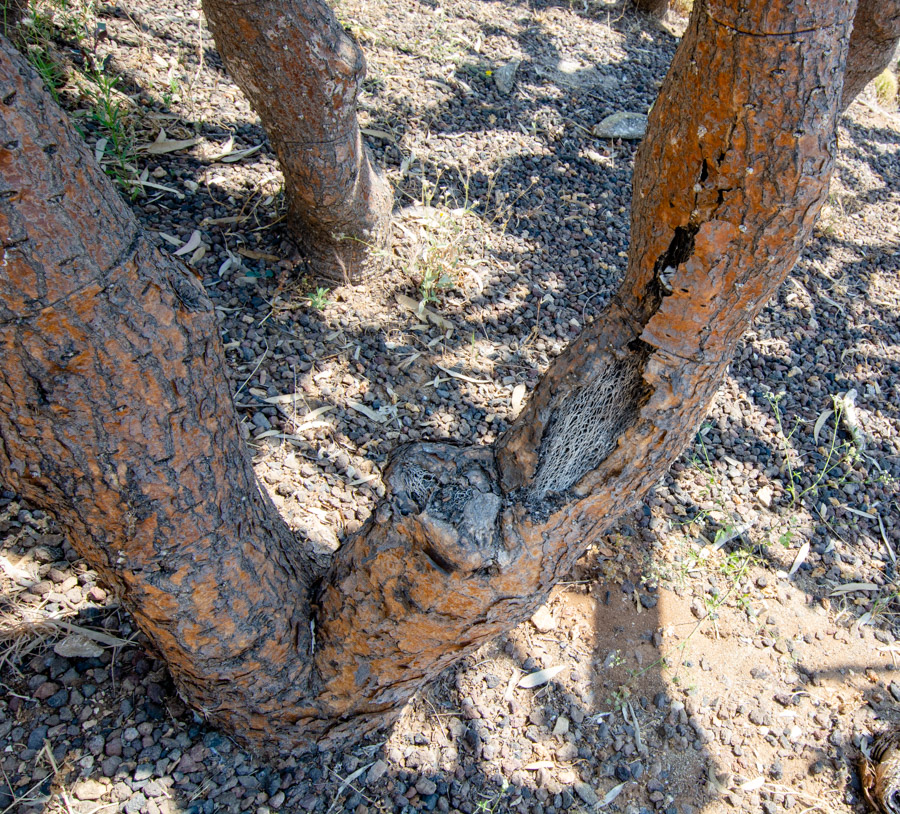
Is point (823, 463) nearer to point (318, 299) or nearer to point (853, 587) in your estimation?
point (853, 587)

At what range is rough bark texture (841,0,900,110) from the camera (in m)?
2.68

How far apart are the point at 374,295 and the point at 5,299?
7.45 ft

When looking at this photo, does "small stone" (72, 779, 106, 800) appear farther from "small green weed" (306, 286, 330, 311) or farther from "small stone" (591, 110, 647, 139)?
"small stone" (591, 110, 647, 139)

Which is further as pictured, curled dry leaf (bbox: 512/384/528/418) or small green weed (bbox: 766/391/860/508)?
small green weed (bbox: 766/391/860/508)

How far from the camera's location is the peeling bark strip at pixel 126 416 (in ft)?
3.52

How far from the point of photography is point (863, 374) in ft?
12.5

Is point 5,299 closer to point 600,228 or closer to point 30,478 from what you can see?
point 30,478

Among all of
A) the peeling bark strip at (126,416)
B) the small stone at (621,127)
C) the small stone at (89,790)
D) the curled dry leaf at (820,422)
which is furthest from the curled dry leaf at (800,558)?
the small stone at (621,127)

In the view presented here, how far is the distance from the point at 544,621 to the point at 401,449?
48.9 inches

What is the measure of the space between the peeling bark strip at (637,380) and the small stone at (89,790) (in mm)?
675

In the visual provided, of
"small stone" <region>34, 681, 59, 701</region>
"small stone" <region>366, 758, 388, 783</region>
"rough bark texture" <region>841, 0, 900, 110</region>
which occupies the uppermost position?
"rough bark texture" <region>841, 0, 900, 110</region>

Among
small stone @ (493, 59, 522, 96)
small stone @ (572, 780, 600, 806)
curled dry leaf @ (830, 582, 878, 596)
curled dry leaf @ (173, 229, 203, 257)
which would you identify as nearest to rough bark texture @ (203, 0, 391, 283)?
curled dry leaf @ (173, 229, 203, 257)

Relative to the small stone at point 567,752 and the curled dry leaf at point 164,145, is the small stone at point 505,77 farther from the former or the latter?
the small stone at point 567,752

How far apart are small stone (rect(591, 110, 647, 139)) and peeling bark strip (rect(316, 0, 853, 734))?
144 inches
